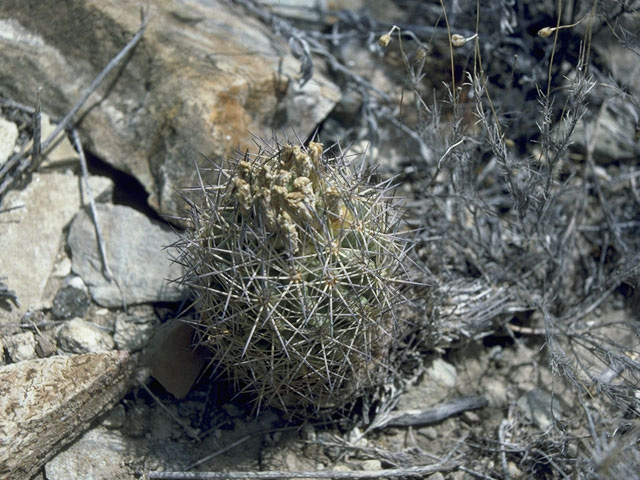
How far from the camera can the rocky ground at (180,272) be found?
3.11 m

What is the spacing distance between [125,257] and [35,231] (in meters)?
0.52

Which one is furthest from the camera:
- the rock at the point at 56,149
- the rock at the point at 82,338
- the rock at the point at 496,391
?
the rock at the point at 56,149

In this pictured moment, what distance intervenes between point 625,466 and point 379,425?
4.02 feet

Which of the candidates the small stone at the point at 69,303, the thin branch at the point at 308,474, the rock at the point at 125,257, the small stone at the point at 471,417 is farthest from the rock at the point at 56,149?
the small stone at the point at 471,417

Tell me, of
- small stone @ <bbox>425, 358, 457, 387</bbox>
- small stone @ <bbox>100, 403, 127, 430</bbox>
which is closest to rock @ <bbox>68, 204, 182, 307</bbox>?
small stone @ <bbox>100, 403, 127, 430</bbox>

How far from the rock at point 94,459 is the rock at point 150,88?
1.33m

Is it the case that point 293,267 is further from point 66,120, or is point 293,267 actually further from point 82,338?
point 66,120

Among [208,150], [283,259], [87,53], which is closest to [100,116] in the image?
[87,53]

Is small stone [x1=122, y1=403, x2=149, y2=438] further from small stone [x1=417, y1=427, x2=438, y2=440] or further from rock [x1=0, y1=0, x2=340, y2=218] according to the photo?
small stone [x1=417, y1=427, x2=438, y2=440]

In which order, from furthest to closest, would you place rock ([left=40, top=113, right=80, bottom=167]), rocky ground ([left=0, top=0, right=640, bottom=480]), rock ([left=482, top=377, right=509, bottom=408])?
1. rock ([left=40, top=113, right=80, bottom=167])
2. rock ([left=482, top=377, right=509, bottom=408])
3. rocky ground ([left=0, top=0, right=640, bottom=480])

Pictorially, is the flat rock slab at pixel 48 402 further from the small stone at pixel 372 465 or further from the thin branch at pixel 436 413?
the thin branch at pixel 436 413

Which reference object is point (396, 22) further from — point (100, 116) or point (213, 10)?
point (100, 116)

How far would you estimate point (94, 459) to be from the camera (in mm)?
2963

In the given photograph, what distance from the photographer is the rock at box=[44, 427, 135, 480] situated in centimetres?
287
